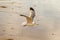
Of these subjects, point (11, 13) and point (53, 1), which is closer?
point (11, 13)

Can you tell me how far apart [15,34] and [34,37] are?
0.15m

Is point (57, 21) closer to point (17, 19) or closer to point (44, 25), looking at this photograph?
point (44, 25)

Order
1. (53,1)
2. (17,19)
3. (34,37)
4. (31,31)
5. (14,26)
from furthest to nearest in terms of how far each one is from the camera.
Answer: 1. (53,1)
2. (17,19)
3. (14,26)
4. (31,31)
5. (34,37)

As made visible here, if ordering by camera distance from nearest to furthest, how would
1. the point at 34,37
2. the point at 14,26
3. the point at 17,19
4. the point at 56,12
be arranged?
the point at 34,37, the point at 14,26, the point at 17,19, the point at 56,12

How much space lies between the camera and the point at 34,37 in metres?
1.33

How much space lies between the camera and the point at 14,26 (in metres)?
1.54

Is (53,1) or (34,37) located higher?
(53,1)

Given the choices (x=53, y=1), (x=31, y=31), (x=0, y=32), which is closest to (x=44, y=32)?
(x=31, y=31)

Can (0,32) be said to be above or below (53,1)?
below

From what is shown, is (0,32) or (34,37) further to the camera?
(0,32)

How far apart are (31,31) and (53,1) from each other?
3.22 feet

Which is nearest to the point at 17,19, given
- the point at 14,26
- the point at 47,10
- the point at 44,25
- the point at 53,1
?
the point at 14,26

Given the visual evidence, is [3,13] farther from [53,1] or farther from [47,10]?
[53,1]

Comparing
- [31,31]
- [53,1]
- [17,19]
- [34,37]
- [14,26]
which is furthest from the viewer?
[53,1]
